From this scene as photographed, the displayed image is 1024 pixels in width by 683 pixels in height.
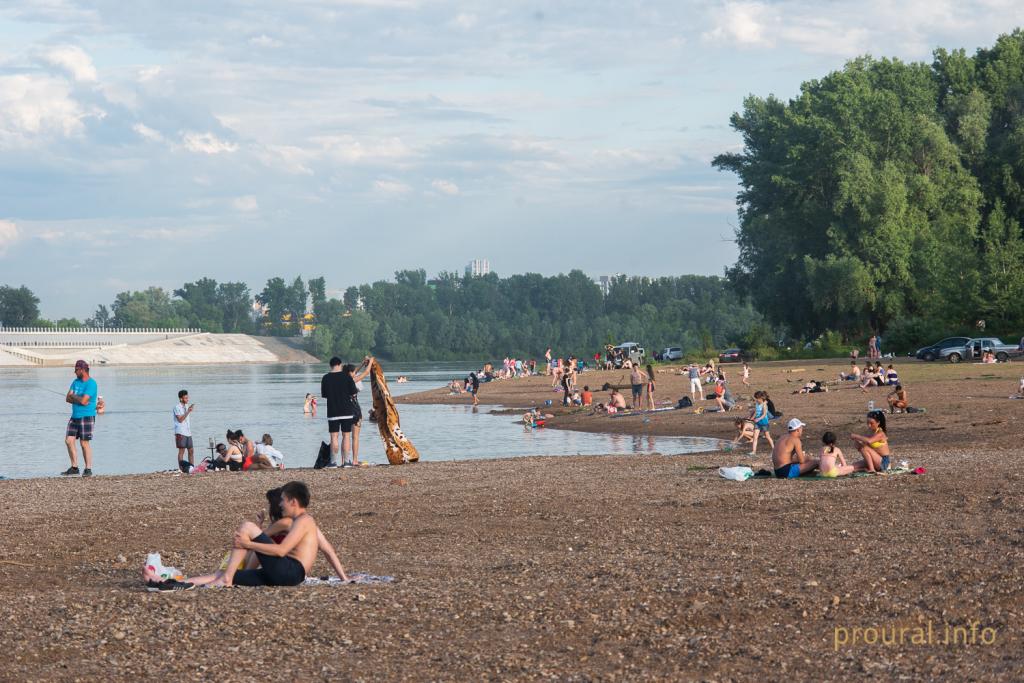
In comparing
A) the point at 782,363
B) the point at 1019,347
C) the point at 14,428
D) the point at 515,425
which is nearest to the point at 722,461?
the point at 515,425

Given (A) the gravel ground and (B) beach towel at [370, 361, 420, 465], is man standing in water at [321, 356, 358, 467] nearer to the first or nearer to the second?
(B) beach towel at [370, 361, 420, 465]

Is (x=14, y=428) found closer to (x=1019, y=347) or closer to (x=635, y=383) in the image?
(x=635, y=383)

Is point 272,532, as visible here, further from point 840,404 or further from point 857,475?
point 840,404

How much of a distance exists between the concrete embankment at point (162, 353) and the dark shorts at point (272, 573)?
493 feet

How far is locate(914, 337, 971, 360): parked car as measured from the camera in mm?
55812

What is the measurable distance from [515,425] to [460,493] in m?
22.2

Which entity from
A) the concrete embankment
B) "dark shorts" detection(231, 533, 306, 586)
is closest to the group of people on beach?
"dark shorts" detection(231, 533, 306, 586)

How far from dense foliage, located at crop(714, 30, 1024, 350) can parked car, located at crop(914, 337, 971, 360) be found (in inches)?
186

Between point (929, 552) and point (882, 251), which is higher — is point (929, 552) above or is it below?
below

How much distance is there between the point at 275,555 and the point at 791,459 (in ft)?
30.5

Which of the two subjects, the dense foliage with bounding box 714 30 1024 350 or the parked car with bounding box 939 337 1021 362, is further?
the dense foliage with bounding box 714 30 1024 350

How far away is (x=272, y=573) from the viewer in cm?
998

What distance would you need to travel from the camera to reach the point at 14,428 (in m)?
41.7

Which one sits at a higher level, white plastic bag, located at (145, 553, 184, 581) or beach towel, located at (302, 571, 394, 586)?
white plastic bag, located at (145, 553, 184, 581)
